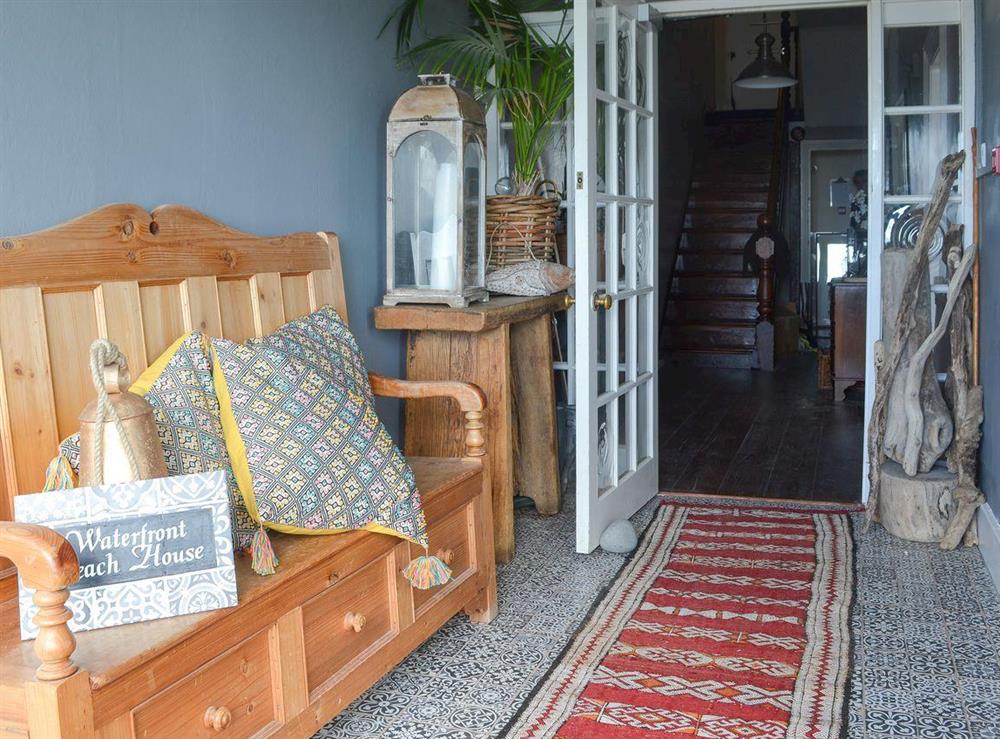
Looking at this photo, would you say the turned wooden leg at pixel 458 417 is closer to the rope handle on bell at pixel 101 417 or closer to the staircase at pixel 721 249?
the rope handle on bell at pixel 101 417

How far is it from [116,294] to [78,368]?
185 millimetres


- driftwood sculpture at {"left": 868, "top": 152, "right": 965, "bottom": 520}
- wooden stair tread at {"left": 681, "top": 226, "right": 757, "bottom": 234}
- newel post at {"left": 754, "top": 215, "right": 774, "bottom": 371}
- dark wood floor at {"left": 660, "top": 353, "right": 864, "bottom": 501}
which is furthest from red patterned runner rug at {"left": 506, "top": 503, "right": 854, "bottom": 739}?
wooden stair tread at {"left": 681, "top": 226, "right": 757, "bottom": 234}

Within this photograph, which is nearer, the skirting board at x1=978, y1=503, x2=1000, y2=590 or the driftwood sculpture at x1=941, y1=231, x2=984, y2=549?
the skirting board at x1=978, y1=503, x2=1000, y2=590

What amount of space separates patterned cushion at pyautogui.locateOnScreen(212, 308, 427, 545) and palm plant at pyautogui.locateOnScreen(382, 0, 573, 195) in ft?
4.93

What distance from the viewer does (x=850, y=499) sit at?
13.5 ft

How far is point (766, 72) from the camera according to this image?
818 centimetres

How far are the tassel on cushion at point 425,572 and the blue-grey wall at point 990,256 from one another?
72.2 inches

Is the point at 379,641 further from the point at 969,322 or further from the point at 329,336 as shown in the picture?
the point at 969,322

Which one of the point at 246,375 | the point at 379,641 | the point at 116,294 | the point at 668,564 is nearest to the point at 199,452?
the point at 246,375

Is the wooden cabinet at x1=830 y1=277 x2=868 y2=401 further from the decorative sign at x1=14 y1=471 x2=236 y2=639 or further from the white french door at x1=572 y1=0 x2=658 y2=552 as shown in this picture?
the decorative sign at x1=14 y1=471 x2=236 y2=639

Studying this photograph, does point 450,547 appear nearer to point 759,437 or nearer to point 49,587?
point 49,587

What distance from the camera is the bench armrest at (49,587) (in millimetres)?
1416

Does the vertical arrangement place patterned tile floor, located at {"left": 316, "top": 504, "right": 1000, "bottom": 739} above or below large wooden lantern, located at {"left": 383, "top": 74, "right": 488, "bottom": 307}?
below

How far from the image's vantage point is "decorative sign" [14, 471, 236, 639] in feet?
5.22
